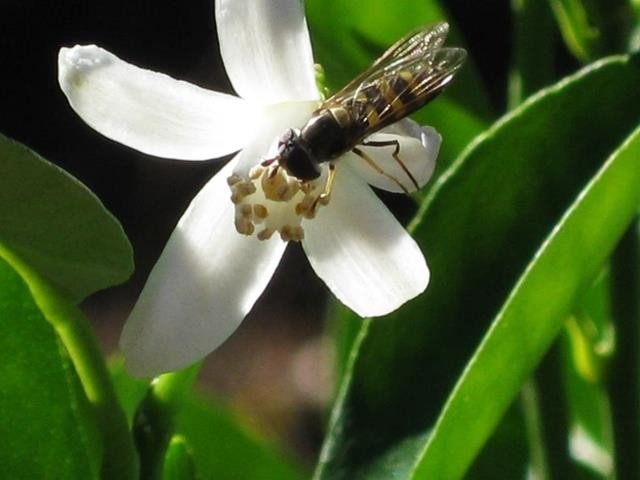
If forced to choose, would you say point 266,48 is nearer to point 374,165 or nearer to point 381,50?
point 374,165

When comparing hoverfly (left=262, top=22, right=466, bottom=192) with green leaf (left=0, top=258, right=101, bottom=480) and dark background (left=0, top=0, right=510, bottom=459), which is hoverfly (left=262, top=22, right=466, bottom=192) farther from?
dark background (left=0, top=0, right=510, bottom=459)

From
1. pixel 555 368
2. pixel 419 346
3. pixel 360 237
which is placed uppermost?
pixel 360 237

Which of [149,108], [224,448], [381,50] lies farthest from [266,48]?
[224,448]

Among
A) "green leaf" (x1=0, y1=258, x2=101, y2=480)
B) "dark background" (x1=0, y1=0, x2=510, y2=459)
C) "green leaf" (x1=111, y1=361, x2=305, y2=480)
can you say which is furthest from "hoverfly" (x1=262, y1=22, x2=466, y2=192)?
"dark background" (x1=0, y1=0, x2=510, y2=459)

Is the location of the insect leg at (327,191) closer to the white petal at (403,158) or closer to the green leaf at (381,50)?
the white petal at (403,158)

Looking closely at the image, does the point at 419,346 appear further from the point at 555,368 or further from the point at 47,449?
the point at 47,449

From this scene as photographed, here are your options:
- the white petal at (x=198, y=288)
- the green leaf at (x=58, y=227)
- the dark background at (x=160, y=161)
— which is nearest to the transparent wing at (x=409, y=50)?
the white petal at (x=198, y=288)

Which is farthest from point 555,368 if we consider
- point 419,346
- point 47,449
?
point 47,449
